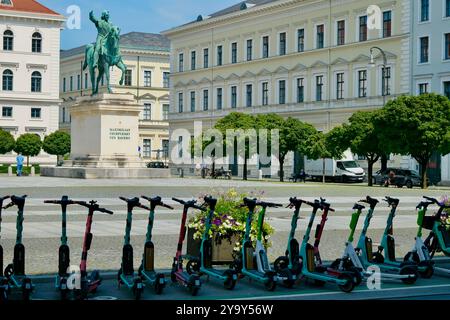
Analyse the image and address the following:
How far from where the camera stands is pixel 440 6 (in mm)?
60125

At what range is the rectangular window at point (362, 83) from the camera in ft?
216

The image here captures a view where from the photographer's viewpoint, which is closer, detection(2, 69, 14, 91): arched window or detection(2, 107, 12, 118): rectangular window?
detection(2, 107, 12, 118): rectangular window

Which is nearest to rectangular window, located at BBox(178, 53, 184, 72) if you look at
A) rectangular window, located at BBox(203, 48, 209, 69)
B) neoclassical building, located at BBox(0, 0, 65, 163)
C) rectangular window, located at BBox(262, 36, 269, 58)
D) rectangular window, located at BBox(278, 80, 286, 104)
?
rectangular window, located at BBox(203, 48, 209, 69)

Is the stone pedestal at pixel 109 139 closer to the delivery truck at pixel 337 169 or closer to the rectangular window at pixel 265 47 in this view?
the delivery truck at pixel 337 169

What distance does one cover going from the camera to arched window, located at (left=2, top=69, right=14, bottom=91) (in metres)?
92.6

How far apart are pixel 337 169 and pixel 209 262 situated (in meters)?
53.2

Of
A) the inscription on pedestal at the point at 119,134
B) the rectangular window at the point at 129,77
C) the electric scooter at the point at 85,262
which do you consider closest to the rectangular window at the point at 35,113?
the rectangular window at the point at 129,77

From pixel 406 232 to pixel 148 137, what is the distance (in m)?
89.1

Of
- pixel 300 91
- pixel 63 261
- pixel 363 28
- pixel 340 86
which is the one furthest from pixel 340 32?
pixel 63 261

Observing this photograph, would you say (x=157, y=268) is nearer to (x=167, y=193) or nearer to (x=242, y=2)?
(x=167, y=193)

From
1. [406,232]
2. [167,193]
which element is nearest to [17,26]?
[167,193]

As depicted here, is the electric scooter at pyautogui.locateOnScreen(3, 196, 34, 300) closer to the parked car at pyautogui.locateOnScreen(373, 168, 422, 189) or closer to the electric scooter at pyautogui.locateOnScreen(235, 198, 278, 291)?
the electric scooter at pyautogui.locateOnScreen(235, 198, 278, 291)

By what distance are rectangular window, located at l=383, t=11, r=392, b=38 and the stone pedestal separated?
997 inches

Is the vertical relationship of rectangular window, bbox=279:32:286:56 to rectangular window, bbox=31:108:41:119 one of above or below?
above
